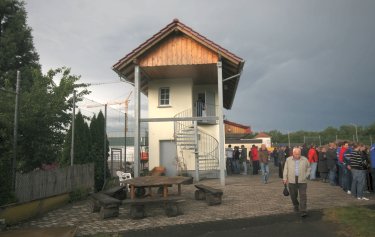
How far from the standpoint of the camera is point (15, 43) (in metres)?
23.1

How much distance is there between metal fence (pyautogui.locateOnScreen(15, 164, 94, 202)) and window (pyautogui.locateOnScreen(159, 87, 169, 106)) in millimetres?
7832

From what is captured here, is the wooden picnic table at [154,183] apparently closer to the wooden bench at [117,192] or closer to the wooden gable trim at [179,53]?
the wooden bench at [117,192]

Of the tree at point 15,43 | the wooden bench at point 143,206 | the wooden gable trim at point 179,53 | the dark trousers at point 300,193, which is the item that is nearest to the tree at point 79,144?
the wooden gable trim at point 179,53

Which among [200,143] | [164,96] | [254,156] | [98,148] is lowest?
[254,156]

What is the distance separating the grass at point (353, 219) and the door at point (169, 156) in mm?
12096

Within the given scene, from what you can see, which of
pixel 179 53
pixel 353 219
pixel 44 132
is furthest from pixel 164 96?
pixel 353 219

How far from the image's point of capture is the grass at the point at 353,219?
6609mm

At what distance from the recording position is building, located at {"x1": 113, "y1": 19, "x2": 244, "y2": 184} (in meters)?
15.5

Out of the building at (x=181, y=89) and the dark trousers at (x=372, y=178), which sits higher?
the building at (x=181, y=89)

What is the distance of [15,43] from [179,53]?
13535 millimetres

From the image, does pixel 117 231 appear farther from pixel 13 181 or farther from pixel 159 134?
pixel 159 134

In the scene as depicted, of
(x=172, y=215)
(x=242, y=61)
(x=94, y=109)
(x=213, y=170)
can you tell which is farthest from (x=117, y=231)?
(x=213, y=170)

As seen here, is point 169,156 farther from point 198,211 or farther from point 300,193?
point 300,193

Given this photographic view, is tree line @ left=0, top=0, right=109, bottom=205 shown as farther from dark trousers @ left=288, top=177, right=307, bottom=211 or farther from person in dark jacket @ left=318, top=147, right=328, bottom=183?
person in dark jacket @ left=318, top=147, right=328, bottom=183
